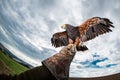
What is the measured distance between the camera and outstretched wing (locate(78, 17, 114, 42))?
3.55m

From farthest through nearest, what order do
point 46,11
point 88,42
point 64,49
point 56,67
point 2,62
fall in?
1. point 2,62
2. point 88,42
3. point 46,11
4. point 64,49
5. point 56,67

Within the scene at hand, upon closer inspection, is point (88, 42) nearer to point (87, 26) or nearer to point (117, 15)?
point (87, 26)

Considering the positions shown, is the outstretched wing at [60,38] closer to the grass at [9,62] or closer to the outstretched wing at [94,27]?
the outstretched wing at [94,27]

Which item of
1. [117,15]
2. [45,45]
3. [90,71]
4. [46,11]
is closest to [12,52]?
[45,45]

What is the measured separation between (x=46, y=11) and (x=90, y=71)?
3.08 ft

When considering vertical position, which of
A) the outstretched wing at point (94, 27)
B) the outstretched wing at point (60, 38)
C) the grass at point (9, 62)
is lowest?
the grass at point (9, 62)

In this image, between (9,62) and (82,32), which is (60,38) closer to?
(82,32)

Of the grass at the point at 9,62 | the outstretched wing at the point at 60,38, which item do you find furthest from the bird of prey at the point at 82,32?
the grass at the point at 9,62

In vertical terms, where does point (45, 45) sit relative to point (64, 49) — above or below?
above

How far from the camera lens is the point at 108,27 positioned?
370cm

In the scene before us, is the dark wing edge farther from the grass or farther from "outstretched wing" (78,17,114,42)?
the grass

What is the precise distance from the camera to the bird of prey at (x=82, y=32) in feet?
11.6

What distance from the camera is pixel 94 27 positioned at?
12.3 ft

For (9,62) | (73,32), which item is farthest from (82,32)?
(9,62)
